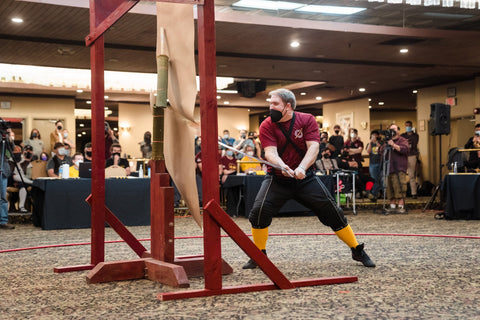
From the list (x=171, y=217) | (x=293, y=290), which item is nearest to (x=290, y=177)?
(x=171, y=217)

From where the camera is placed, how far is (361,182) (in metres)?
12.9

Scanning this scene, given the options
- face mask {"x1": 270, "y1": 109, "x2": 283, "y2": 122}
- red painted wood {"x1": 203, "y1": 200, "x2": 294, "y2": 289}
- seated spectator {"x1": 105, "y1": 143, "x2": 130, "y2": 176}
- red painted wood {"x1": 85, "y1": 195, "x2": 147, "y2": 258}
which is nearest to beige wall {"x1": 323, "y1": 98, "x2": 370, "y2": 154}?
seated spectator {"x1": 105, "y1": 143, "x2": 130, "y2": 176}

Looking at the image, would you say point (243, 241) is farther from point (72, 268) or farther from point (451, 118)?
point (451, 118)

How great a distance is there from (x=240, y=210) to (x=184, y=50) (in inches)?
267

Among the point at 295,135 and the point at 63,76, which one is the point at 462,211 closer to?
the point at 295,135

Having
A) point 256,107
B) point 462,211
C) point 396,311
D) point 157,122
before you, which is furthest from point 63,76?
point 396,311

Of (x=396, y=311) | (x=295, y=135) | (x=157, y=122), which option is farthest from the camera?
(x=295, y=135)

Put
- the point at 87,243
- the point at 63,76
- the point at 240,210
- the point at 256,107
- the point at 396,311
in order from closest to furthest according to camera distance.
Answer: the point at 396,311, the point at 87,243, the point at 240,210, the point at 63,76, the point at 256,107

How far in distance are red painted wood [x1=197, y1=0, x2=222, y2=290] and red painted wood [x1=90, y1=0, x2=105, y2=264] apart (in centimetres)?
125

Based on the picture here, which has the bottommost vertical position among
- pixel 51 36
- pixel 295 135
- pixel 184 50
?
pixel 295 135

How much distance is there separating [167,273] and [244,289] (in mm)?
569

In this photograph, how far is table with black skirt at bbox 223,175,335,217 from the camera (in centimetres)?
991

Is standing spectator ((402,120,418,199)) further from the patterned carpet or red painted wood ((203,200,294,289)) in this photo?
red painted wood ((203,200,294,289))

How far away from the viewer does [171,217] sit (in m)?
4.06
